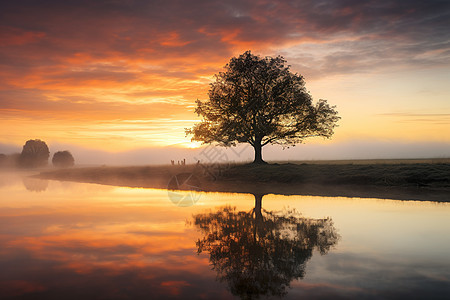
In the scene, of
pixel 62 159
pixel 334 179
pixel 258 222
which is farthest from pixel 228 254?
pixel 62 159

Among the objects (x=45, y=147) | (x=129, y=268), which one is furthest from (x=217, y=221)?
(x=45, y=147)

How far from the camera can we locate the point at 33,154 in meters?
154

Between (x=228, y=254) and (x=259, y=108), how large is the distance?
42.5 m

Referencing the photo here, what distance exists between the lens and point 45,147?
157 metres

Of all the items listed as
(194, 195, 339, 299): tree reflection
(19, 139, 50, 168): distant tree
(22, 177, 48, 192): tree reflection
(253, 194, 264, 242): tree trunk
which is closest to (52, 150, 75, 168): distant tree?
(19, 139, 50, 168): distant tree

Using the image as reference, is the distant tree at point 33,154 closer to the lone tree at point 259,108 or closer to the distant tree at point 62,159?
the distant tree at point 62,159

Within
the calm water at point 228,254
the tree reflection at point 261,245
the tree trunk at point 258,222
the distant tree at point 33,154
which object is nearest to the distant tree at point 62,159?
the distant tree at point 33,154

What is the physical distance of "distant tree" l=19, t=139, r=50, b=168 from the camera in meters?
153

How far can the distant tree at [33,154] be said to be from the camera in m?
153

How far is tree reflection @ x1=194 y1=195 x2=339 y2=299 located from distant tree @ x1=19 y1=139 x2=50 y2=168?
156 m

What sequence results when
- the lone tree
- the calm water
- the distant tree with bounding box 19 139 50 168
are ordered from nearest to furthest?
the calm water
the lone tree
the distant tree with bounding box 19 139 50 168

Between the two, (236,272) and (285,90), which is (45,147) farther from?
(236,272)

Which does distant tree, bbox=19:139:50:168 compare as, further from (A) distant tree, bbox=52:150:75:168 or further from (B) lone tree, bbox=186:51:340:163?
(B) lone tree, bbox=186:51:340:163

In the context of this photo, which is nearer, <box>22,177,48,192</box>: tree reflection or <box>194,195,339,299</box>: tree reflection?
<box>194,195,339,299</box>: tree reflection
